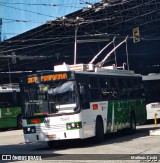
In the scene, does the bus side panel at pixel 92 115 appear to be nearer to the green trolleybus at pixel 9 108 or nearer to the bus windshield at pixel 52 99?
the bus windshield at pixel 52 99

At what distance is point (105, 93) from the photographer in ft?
59.8

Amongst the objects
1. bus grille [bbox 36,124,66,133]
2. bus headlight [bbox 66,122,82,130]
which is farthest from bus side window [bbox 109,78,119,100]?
bus grille [bbox 36,124,66,133]

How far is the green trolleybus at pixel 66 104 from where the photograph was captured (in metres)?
15.7

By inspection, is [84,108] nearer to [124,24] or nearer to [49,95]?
[49,95]

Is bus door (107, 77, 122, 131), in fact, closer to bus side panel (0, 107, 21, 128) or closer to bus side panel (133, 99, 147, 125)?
bus side panel (133, 99, 147, 125)

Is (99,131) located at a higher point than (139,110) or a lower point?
lower

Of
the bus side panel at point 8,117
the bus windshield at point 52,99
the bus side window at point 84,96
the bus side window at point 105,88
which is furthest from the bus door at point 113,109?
the bus side panel at point 8,117

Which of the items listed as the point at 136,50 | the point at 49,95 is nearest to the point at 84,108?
the point at 49,95

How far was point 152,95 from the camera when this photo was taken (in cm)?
2802

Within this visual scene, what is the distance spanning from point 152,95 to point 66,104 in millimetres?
Answer: 13100

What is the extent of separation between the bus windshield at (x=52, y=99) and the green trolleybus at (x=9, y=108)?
15.2 m

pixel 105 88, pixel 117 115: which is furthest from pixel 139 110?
pixel 105 88

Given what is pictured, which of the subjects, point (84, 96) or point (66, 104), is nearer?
point (66, 104)

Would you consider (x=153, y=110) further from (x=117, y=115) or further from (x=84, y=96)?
(x=84, y=96)
